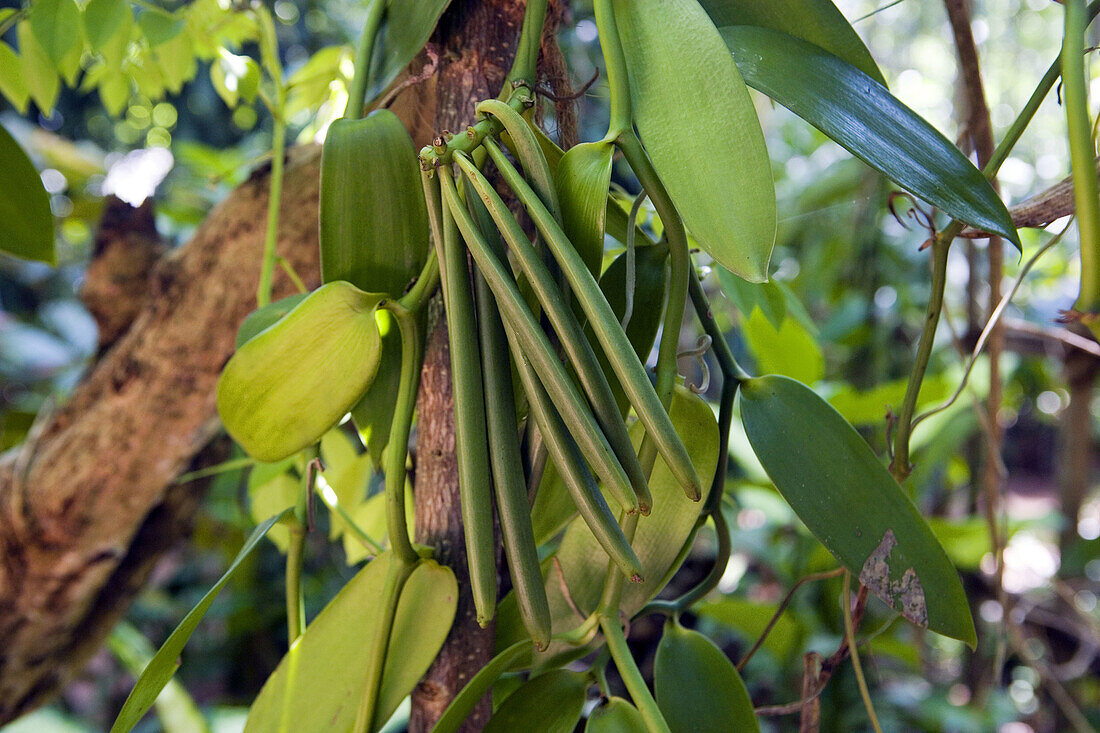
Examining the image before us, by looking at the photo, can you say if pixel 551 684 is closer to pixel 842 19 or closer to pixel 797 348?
pixel 842 19

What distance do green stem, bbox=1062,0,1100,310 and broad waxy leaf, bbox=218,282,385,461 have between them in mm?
207

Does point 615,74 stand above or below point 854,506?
above

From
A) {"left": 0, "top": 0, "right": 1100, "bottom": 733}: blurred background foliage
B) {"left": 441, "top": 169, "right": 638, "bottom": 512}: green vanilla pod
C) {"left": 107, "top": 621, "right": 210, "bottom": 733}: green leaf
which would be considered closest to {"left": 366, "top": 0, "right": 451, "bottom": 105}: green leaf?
{"left": 441, "top": 169, "right": 638, "bottom": 512}: green vanilla pod

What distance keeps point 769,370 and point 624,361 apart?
0.57 m

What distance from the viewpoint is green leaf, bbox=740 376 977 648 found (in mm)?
255

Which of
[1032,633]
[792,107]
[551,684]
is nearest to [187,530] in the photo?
[551,684]

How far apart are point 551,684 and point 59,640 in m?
0.64

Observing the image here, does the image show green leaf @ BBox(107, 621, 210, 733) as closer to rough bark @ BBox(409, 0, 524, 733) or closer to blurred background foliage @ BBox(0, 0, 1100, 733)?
blurred background foliage @ BBox(0, 0, 1100, 733)

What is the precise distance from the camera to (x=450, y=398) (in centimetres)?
31

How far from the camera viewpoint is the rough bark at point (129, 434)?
618 mm

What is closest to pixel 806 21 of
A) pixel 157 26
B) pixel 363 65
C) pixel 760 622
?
pixel 363 65

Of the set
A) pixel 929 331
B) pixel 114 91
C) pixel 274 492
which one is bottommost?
pixel 274 492

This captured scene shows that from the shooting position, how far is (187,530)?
777 mm

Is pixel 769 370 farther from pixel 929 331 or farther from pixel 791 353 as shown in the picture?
pixel 929 331
